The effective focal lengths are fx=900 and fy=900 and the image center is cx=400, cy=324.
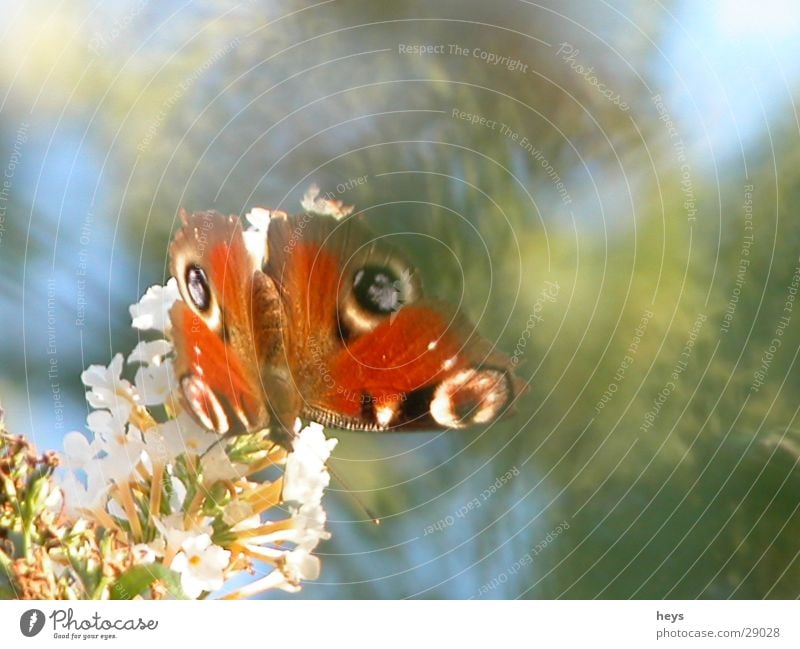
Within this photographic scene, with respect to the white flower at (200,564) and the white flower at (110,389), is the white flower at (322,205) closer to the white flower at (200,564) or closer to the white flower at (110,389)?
the white flower at (110,389)

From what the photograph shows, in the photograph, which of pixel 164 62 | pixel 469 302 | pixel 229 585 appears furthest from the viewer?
pixel 469 302

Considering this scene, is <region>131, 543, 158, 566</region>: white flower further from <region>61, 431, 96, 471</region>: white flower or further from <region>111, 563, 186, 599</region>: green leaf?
<region>61, 431, 96, 471</region>: white flower

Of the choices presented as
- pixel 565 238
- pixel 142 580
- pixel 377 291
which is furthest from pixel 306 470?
pixel 565 238

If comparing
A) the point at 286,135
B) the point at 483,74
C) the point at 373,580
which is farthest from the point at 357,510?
the point at 483,74
